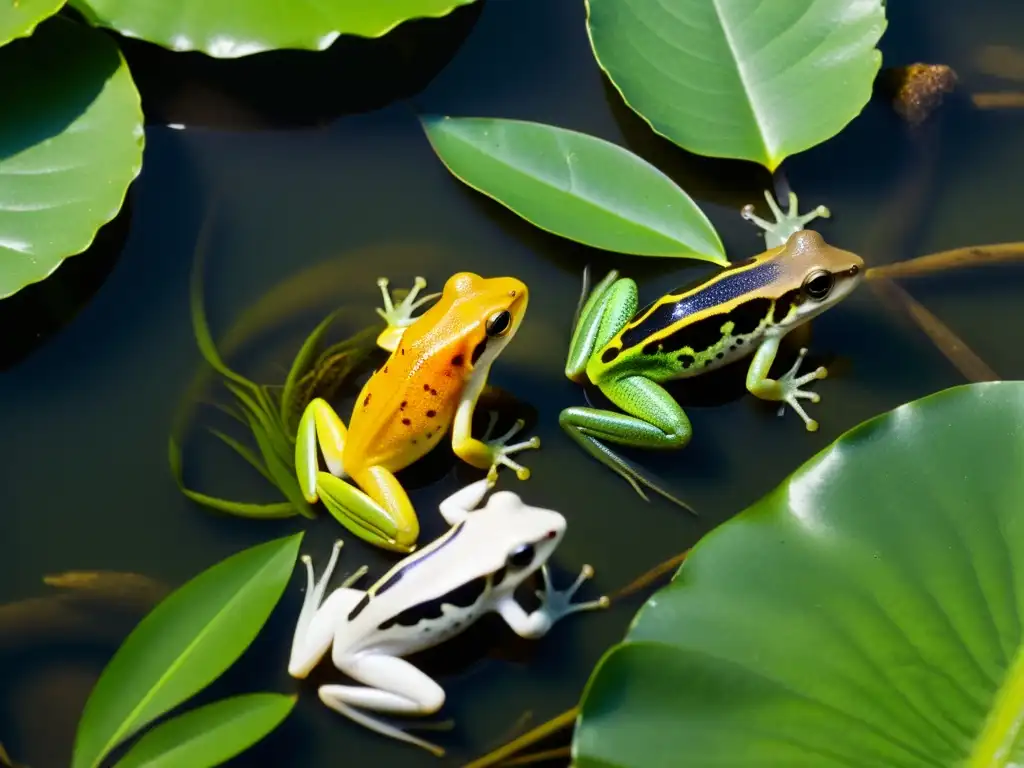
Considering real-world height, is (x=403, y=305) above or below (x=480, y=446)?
above

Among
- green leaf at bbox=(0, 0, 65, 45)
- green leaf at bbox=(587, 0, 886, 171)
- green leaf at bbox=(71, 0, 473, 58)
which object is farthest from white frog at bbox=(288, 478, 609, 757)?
green leaf at bbox=(0, 0, 65, 45)

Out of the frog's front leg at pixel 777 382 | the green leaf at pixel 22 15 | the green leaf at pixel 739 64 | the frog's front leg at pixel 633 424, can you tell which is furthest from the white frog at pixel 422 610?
the green leaf at pixel 22 15

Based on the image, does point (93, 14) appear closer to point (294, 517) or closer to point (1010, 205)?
point (294, 517)

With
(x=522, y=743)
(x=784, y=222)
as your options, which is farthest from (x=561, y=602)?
(x=784, y=222)

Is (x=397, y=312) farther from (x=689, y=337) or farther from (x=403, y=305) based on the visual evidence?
(x=689, y=337)

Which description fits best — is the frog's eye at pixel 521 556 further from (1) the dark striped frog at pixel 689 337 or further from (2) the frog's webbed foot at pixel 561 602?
(1) the dark striped frog at pixel 689 337

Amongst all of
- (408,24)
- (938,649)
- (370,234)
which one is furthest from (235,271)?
(938,649)
